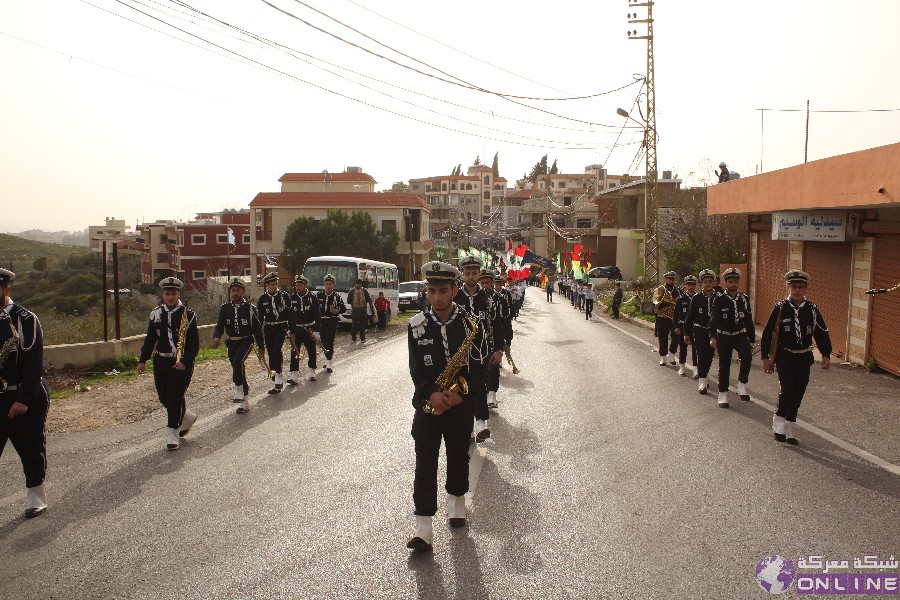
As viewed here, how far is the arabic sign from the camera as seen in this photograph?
53.0 feet

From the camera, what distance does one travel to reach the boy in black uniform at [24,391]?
20.1 feet

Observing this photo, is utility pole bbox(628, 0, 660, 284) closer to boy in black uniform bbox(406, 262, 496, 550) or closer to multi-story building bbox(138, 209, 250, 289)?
boy in black uniform bbox(406, 262, 496, 550)

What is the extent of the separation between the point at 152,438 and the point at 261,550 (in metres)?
4.28

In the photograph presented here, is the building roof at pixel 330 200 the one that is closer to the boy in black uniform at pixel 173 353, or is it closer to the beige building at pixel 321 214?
the beige building at pixel 321 214

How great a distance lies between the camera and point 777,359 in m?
8.74

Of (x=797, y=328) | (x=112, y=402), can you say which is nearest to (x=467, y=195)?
(x=112, y=402)

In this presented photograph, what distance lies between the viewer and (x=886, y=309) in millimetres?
14602

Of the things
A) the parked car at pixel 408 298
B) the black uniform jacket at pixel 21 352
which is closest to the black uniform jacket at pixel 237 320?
the black uniform jacket at pixel 21 352

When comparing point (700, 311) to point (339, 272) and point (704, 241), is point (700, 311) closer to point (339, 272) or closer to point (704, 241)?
point (339, 272)

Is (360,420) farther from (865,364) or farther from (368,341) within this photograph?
(368,341)

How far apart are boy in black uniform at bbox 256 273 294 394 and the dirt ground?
880 mm

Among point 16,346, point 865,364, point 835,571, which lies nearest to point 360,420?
point 16,346

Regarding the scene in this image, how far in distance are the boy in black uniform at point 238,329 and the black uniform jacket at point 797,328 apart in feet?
22.9

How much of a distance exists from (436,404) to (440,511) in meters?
1.33
